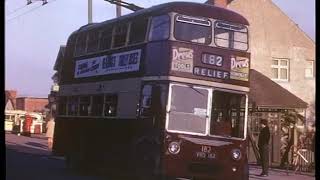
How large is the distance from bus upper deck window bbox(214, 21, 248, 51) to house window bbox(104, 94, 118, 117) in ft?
9.78

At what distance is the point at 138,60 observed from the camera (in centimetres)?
1388

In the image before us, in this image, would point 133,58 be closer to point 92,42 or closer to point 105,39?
point 105,39

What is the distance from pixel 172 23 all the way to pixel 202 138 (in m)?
2.52

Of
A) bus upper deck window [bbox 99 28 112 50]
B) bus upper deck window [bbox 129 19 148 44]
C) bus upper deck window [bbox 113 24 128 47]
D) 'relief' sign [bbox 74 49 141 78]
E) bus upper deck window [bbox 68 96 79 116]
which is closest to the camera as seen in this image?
bus upper deck window [bbox 129 19 148 44]

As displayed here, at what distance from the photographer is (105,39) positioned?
15797 millimetres

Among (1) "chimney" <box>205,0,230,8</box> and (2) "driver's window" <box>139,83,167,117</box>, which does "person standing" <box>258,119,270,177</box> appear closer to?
(2) "driver's window" <box>139,83,167,117</box>

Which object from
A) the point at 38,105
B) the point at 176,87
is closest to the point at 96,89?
the point at 176,87

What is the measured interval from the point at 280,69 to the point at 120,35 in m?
18.3

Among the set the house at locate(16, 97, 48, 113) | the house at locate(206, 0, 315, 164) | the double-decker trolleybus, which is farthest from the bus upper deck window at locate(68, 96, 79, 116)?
the house at locate(16, 97, 48, 113)

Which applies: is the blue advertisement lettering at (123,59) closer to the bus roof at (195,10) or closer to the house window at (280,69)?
the bus roof at (195,10)

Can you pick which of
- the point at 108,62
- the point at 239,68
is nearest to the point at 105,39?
the point at 108,62

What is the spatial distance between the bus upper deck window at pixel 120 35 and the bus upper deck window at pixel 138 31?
12.8 inches

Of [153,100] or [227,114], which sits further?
[227,114]

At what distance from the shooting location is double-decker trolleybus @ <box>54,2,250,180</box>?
42.1 feet
